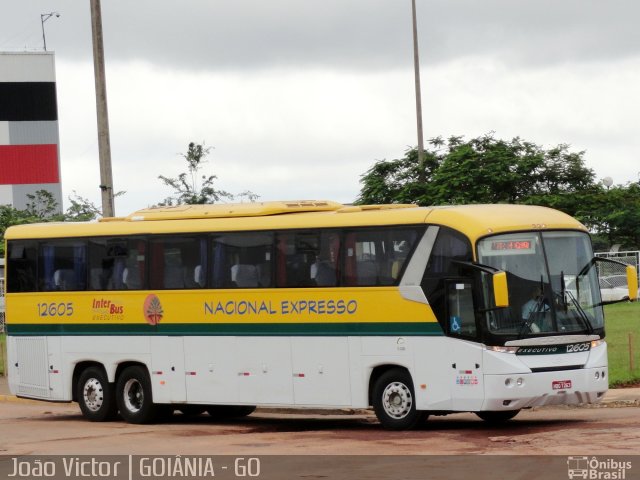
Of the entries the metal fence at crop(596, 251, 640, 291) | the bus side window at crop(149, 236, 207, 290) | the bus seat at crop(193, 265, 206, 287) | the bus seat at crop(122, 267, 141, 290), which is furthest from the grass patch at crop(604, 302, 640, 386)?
the bus seat at crop(122, 267, 141, 290)

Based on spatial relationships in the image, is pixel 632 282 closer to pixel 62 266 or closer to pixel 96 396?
pixel 96 396

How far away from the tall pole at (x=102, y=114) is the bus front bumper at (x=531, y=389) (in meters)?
12.0

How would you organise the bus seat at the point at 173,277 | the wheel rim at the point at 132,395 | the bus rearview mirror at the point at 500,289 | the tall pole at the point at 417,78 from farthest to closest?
the tall pole at the point at 417,78
the wheel rim at the point at 132,395
the bus seat at the point at 173,277
the bus rearview mirror at the point at 500,289

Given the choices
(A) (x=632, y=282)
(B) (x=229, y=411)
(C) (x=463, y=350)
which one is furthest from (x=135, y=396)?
(A) (x=632, y=282)

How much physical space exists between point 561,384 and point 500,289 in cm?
189

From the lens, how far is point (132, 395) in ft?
77.5

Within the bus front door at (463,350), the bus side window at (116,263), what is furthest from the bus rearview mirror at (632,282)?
the bus side window at (116,263)

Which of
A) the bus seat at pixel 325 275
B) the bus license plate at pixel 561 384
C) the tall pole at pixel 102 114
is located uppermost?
the tall pole at pixel 102 114

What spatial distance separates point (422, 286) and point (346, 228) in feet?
5.55

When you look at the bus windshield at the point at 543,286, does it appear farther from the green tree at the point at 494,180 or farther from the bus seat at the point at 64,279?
the green tree at the point at 494,180

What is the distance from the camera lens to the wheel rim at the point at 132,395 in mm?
23484

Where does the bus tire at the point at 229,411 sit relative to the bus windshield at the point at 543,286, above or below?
below

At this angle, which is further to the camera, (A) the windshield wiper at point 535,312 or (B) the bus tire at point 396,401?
(B) the bus tire at point 396,401

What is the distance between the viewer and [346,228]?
20.6 m
